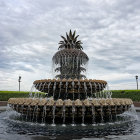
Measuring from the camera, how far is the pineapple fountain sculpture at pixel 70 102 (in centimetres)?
792

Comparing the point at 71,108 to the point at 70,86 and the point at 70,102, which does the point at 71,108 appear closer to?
the point at 70,102

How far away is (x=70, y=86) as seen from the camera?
9.50 meters

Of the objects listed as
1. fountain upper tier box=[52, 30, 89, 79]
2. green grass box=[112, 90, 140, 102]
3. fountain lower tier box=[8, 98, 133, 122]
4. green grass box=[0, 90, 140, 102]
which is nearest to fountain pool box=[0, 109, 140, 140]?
fountain lower tier box=[8, 98, 133, 122]

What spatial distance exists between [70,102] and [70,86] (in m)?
1.75

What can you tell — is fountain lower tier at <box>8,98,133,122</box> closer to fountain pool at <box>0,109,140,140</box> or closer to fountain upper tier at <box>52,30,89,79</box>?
fountain pool at <box>0,109,140,140</box>

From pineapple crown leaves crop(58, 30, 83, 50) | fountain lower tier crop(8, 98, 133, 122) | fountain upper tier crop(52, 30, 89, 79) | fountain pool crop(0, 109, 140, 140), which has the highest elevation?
pineapple crown leaves crop(58, 30, 83, 50)

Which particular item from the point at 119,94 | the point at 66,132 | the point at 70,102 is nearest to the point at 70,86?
the point at 70,102

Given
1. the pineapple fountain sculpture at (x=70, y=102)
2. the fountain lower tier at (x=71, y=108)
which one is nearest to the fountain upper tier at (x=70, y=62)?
the pineapple fountain sculpture at (x=70, y=102)

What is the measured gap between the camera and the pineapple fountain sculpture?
7.92 meters

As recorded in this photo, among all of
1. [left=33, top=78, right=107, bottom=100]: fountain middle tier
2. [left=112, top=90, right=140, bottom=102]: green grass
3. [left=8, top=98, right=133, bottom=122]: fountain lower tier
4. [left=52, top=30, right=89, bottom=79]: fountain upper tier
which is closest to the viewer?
[left=8, top=98, right=133, bottom=122]: fountain lower tier

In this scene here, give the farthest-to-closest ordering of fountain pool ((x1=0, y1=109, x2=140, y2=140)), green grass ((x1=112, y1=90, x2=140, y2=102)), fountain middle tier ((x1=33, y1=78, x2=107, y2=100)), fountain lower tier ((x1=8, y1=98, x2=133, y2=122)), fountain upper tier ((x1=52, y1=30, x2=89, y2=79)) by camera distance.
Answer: green grass ((x1=112, y1=90, x2=140, y2=102)) → fountain upper tier ((x1=52, y1=30, x2=89, y2=79)) → fountain middle tier ((x1=33, y1=78, x2=107, y2=100)) → fountain lower tier ((x1=8, y1=98, x2=133, y2=122)) → fountain pool ((x1=0, y1=109, x2=140, y2=140))

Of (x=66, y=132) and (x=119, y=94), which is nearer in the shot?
(x=66, y=132)

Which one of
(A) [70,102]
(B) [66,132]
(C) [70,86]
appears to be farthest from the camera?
(C) [70,86]

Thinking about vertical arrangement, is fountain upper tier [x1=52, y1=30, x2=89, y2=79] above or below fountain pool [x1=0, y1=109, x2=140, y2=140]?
above
